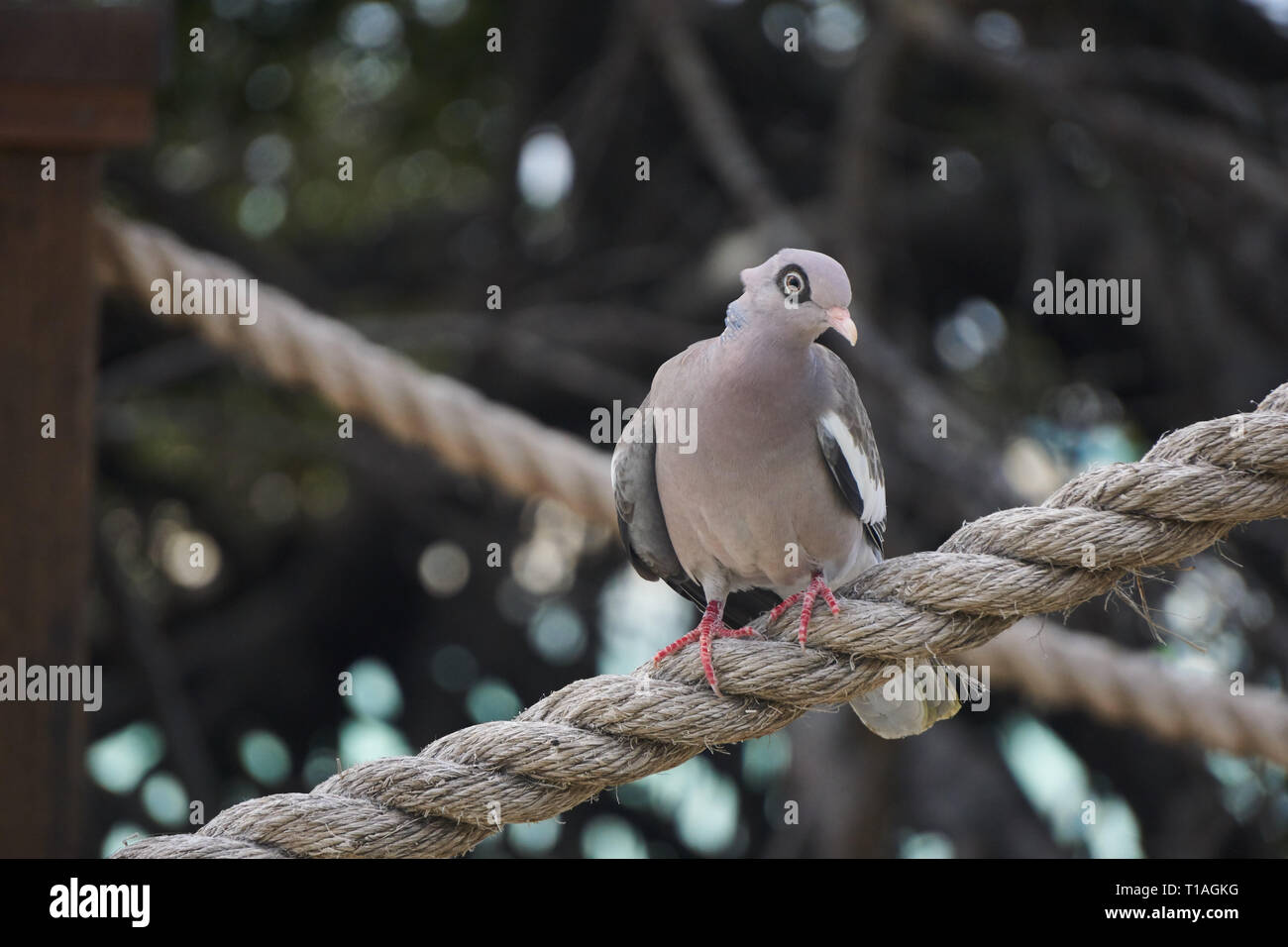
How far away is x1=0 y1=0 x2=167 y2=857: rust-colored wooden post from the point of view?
7.77ft

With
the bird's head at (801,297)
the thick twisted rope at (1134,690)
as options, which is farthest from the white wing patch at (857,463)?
the thick twisted rope at (1134,690)

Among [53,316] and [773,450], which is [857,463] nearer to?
[773,450]

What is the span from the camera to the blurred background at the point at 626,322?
4.13m

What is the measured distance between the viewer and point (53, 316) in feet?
8.09

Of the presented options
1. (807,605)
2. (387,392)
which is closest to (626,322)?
(387,392)

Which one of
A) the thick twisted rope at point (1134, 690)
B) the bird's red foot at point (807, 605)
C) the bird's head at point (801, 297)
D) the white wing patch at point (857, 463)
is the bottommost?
the thick twisted rope at point (1134, 690)

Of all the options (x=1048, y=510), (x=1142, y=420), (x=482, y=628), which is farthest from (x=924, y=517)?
(x=1048, y=510)

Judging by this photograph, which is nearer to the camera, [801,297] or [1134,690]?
[801,297]

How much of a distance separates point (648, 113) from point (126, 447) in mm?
2258

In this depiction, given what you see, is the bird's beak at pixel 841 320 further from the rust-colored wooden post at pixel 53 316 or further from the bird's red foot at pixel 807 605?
the rust-colored wooden post at pixel 53 316

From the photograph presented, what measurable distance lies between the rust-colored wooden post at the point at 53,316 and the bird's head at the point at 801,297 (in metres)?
1.23

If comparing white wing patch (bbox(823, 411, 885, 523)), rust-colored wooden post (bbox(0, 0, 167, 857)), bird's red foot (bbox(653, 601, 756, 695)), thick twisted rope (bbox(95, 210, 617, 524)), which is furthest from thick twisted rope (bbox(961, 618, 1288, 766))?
rust-colored wooden post (bbox(0, 0, 167, 857))

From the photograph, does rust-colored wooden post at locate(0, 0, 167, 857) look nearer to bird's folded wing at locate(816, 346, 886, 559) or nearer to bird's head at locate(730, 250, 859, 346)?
bird's head at locate(730, 250, 859, 346)

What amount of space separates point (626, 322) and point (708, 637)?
2.73m
